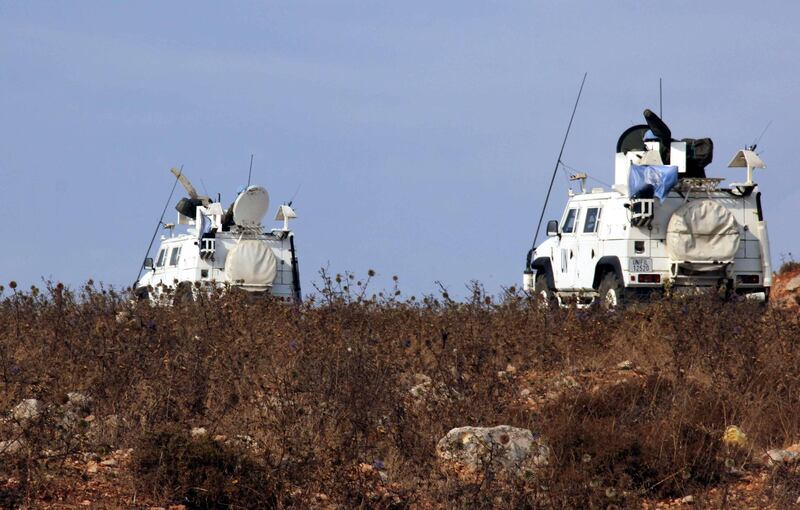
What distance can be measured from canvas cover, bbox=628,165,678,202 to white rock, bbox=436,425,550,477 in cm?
1061

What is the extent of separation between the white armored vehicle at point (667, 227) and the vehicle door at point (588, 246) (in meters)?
0.02

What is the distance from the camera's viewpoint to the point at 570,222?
797 inches

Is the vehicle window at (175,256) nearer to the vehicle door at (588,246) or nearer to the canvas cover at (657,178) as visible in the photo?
the vehicle door at (588,246)

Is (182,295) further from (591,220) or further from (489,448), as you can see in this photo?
(591,220)

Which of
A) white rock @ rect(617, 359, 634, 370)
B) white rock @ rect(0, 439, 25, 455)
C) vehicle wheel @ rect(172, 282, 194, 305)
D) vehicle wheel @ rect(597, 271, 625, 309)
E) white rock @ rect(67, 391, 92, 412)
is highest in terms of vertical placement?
vehicle wheel @ rect(597, 271, 625, 309)

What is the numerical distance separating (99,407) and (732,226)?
11.6 metres

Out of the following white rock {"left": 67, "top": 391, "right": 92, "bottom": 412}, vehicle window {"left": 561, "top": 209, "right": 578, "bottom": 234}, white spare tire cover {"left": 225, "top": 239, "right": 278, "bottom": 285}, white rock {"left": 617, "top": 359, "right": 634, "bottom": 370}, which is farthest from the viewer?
white spare tire cover {"left": 225, "top": 239, "right": 278, "bottom": 285}

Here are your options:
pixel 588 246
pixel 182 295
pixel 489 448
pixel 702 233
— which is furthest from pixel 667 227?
pixel 489 448

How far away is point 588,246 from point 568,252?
32.0 inches

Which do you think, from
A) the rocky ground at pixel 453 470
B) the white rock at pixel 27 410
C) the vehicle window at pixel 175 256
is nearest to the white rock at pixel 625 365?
the rocky ground at pixel 453 470

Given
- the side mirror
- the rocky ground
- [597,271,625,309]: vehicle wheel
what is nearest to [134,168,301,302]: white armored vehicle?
the side mirror

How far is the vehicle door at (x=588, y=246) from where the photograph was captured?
19.2m

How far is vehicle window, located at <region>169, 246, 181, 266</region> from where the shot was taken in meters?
24.6

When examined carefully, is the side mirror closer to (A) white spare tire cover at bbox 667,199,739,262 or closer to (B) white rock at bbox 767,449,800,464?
(A) white spare tire cover at bbox 667,199,739,262
